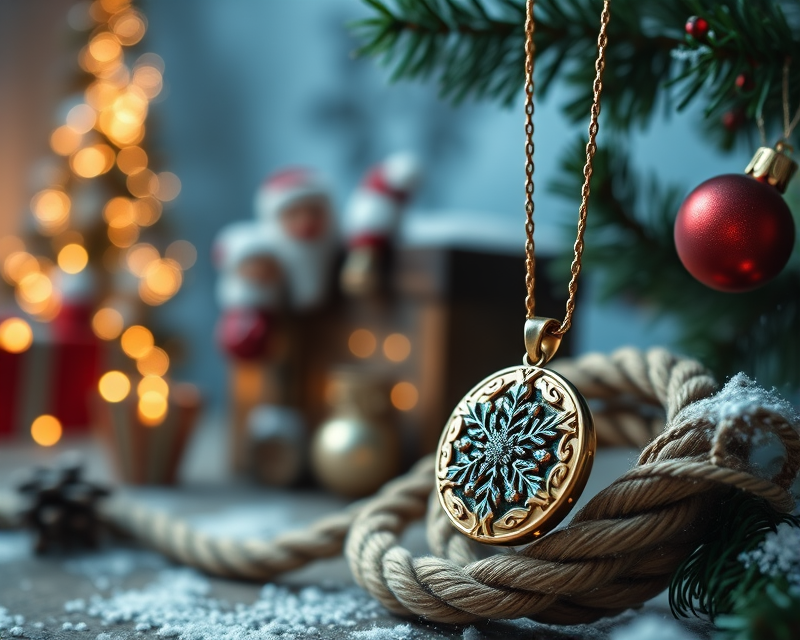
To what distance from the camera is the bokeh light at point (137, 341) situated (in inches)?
61.6

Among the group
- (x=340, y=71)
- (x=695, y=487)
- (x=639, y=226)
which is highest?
(x=340, y=71)

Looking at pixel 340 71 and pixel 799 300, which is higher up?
pixel 340 71

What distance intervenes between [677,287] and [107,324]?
1.22 m

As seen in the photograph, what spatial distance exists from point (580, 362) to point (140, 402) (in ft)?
1.88

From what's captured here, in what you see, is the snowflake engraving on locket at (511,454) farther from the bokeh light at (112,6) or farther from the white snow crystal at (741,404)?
the bokeh light at (112,6)

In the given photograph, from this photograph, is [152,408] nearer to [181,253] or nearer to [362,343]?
[362,343]

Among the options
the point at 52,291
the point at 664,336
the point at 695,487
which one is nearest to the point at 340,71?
the point at 52,291

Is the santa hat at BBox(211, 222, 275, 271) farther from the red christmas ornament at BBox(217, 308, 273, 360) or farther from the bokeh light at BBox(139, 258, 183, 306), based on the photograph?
the bokeh light at BBox(139, 258, 183, 306)

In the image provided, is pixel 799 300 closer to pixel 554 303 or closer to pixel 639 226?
pixel 639 226

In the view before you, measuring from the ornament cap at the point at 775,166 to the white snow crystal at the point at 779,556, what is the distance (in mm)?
208

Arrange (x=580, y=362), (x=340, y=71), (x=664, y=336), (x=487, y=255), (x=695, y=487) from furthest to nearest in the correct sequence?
(x=340, y=71) < (x=664, y=336) < (x=487, y=255) < (x=580, y=362) < (x=695, y=487)

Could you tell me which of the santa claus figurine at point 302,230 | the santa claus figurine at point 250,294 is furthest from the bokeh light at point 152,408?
the santa claus figurine at point 302,230

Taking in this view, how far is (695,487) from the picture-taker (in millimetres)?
393

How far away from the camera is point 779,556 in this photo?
36 cm
